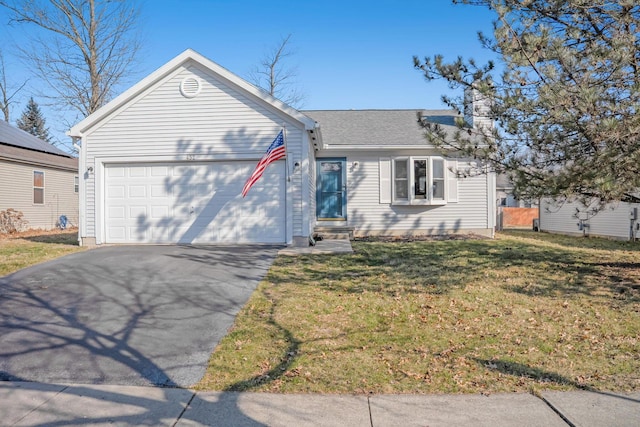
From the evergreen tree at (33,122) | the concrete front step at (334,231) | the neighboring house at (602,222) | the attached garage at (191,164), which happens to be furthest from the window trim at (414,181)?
the evergreen tree at (33,122)

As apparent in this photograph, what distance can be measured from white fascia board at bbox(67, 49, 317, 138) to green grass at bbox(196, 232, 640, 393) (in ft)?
14.0

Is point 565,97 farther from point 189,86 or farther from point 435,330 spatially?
point 189,86

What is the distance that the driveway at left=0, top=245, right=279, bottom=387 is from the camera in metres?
4.09

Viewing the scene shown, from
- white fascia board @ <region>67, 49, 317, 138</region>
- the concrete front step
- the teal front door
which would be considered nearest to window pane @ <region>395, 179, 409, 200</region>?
the teal front door

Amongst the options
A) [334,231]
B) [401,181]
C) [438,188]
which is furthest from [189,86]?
[438,188]

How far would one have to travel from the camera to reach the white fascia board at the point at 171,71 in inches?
419

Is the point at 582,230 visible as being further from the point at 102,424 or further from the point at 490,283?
the point at 102,424

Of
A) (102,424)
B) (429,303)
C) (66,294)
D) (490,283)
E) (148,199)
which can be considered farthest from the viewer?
(148,199)

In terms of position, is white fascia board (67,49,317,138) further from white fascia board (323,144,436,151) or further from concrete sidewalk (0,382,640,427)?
concrete sidewalk (0,382,640,427)

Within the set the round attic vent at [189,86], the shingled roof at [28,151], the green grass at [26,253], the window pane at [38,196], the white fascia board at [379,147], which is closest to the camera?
the green grass at [26,253]

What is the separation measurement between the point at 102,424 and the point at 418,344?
3.01m

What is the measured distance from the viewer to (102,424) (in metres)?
3.13

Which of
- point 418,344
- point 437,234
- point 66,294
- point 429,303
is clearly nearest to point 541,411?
point 418,344

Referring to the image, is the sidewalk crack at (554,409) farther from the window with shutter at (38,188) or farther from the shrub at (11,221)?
the window with shutter at (38,188)
